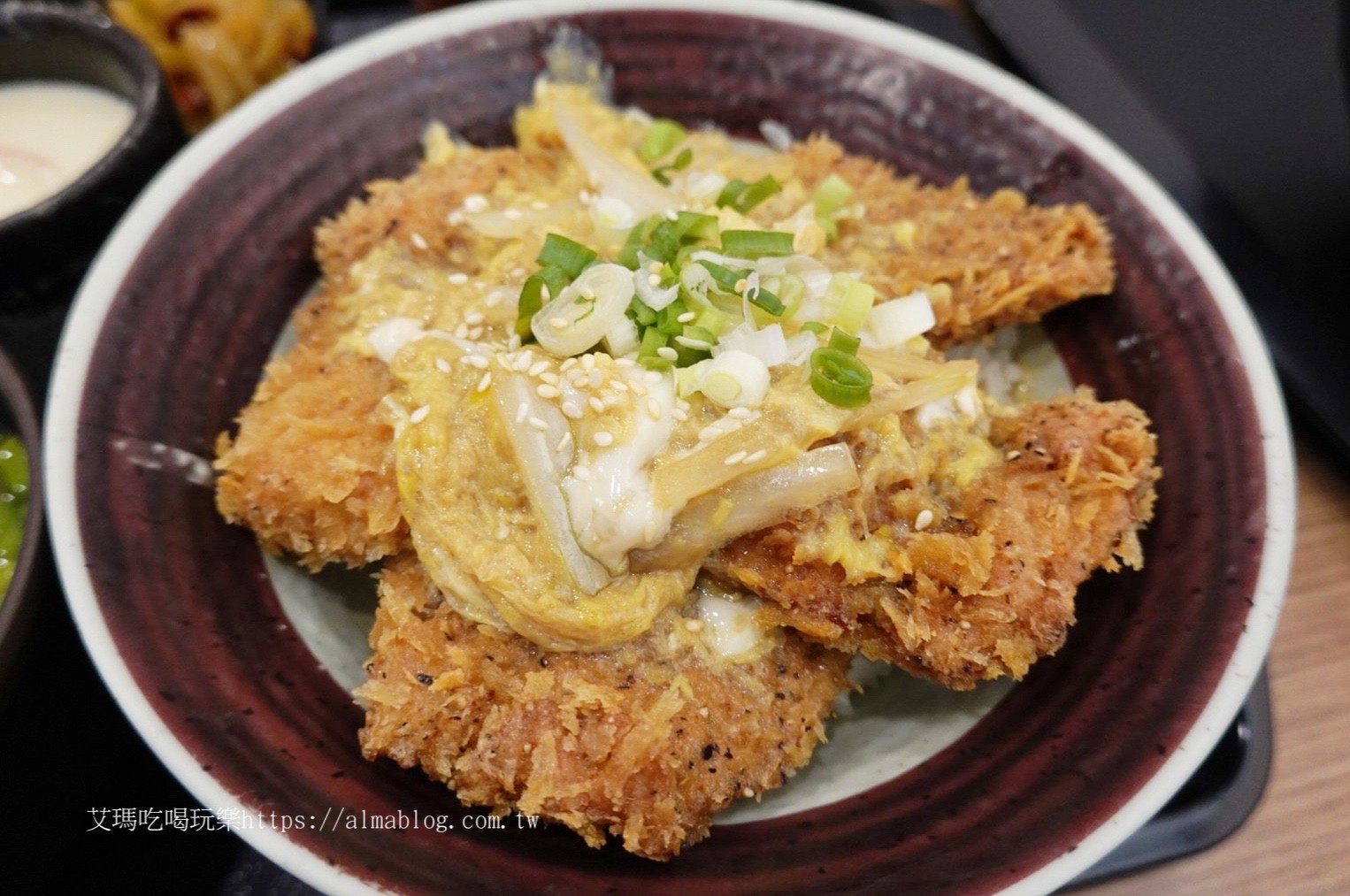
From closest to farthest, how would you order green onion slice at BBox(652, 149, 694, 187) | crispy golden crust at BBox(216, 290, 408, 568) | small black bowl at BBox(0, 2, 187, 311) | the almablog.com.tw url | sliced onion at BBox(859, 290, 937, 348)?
the almablog.com.tw url → crispy golden crust at BBox(216, 290, 408, 568) → sliced onion at BBox(859, 290, 937, 348) → green onion slice at BBox(652, 149, 694, 187) → small black bowl at BBox(0, 2, 187, 311)

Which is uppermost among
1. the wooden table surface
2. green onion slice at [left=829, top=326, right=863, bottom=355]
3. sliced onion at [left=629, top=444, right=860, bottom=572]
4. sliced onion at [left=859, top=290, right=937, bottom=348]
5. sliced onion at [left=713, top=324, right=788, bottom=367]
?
green onion slice at [left=829, top=326, right=863, bottom=355]

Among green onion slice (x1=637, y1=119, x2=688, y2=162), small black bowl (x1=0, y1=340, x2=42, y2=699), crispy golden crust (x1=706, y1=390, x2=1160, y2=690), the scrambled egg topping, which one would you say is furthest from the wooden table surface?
small black bowl (x1=0, y1=340, x2=42, y2=699)

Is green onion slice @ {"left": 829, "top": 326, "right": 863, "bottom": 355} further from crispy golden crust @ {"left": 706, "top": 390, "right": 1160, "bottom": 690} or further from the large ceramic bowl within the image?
the large ceramic bowl

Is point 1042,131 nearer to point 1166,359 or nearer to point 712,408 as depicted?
point 1166,359

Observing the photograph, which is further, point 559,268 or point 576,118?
point 576,118

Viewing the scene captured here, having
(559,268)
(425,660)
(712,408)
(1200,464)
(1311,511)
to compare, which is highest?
(559,268)

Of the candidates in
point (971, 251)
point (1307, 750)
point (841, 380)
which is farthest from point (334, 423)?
point (1307, 750)

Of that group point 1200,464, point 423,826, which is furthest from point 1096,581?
point 423,826
